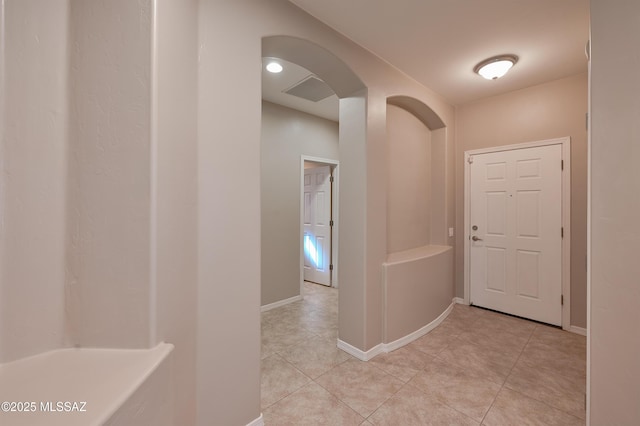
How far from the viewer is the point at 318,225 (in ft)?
15.5

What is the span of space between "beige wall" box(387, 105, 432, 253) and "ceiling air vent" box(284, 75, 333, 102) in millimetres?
817

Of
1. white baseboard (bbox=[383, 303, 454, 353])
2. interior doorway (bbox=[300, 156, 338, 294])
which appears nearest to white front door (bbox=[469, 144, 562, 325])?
white baseboard (bbox=[383, 303, 454, 353])

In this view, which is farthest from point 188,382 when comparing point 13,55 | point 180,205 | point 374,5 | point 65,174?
point 374,5

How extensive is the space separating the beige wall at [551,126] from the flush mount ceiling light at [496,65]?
2.56 ft

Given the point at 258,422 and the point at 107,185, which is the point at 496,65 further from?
the point at 258,422

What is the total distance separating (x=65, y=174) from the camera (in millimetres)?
1049

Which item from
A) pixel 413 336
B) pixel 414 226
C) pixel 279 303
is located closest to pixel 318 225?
pixel 279 303

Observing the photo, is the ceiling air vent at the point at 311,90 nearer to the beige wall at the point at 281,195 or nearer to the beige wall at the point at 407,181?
the beige wall at the point at 281,195

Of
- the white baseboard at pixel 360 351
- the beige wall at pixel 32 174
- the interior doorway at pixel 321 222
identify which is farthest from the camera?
the interior doorway at pixel 321 222

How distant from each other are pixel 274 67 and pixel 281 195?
1.60 m

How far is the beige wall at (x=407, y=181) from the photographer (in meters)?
2.96

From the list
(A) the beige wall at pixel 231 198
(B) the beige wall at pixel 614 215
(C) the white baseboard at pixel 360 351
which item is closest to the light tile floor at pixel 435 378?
(C) the white baseboard at pixel 360 351

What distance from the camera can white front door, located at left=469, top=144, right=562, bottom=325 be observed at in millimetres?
2998

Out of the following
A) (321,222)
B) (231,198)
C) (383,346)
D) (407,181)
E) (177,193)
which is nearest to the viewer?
(177,193)
